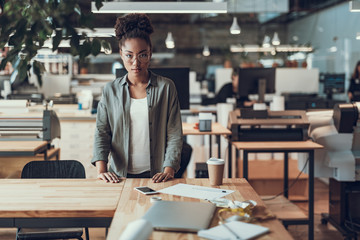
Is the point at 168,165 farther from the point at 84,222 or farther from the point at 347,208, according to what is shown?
the point at 347,208

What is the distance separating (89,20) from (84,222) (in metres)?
0.77

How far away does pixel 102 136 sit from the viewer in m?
2.27

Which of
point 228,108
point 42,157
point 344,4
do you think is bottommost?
point 42,157

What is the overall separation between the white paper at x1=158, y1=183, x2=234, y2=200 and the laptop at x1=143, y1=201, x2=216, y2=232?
20 cm

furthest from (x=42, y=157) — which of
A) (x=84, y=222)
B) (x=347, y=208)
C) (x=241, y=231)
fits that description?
(x=241, y=231)

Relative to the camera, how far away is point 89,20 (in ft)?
5.40

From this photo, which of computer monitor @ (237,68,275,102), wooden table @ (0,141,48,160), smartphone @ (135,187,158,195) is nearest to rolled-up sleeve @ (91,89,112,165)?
smartphone @ (135,187,158,195)

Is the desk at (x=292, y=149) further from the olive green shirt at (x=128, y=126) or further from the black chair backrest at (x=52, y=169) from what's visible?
the black chair backrest at (x=52, y=169)

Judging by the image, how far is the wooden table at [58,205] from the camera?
173cm

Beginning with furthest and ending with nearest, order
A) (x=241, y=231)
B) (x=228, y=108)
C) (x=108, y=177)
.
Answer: (x=228, y=108), (x=108, y=177), (x=241, y=231)

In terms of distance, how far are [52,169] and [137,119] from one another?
2.24ft

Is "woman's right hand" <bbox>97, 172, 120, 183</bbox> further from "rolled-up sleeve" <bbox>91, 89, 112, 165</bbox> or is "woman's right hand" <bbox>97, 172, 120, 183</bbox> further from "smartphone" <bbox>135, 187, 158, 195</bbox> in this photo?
"smartphone" <bbox>135, 187, 158, 195</bbox>

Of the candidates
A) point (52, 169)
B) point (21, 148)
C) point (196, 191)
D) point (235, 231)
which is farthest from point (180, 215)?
point (21, 148)

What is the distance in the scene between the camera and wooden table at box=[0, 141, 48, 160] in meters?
3.43
